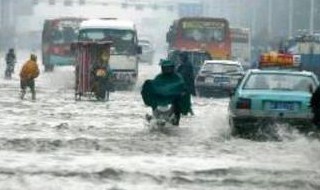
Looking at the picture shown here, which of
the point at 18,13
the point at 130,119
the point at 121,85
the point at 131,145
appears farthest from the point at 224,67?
the point at 18,13

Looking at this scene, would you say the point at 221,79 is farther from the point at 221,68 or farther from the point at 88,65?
the point at 88,65

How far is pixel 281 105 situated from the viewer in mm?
15898

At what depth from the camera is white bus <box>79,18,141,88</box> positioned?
1395 inches

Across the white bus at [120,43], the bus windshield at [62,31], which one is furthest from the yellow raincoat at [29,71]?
the bus windshield at [62,31]

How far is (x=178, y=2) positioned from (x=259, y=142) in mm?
101788

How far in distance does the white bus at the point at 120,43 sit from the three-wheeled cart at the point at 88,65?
18.4 ft

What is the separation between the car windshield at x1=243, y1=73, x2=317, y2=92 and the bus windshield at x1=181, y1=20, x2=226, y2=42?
26.0 metres

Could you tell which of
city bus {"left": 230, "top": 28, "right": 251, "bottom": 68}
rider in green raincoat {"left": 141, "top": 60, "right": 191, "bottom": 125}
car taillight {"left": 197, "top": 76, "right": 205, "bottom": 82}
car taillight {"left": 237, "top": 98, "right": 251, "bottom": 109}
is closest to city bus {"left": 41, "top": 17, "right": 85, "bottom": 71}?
city bus {"left": 230, "top": 28, "right": 251, "bottom": 68}

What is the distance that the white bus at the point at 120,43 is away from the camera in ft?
116

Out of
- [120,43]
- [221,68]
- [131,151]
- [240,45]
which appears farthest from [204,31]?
[131,151]

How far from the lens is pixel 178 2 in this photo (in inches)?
4609

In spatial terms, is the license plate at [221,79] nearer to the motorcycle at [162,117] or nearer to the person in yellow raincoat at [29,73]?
the person in yellow raincoat at [29,73]

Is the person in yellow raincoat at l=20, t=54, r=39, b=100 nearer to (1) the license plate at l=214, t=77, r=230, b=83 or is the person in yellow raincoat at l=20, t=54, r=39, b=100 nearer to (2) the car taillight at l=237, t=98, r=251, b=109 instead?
(1) the license plate at l=214, t=77, r=230, b=83

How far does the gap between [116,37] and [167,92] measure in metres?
19.0
